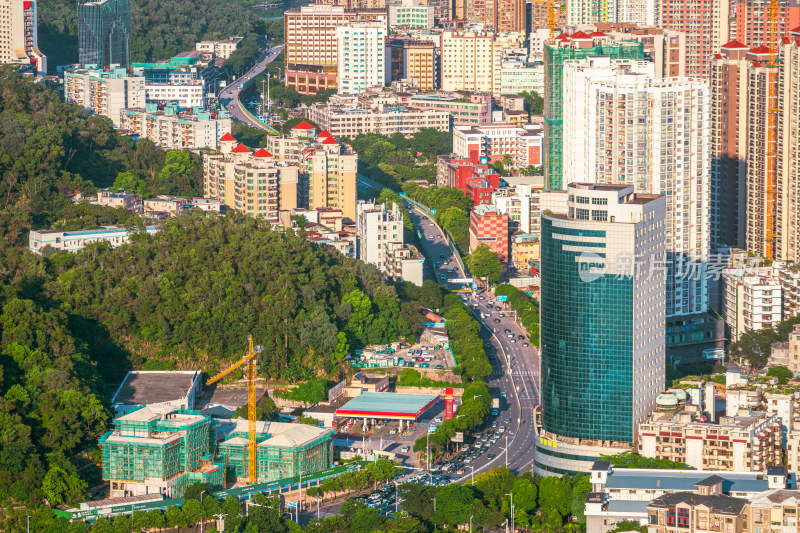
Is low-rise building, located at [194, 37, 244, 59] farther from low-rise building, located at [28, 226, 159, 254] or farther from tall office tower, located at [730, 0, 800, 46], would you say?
low-rise building, located at [28, 226, 159, 254]

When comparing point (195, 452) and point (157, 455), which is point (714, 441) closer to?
point (195, 452)

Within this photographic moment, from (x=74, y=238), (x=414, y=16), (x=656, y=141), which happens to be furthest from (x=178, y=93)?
(x=656, y=141)

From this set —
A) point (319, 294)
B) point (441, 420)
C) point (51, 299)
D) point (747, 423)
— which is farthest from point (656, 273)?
point (51, 299)

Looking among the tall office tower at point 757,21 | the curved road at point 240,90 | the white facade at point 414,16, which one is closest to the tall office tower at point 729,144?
the tall office tower at point 757,21

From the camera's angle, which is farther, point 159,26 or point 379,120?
point 159,26

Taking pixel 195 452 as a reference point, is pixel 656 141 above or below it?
above

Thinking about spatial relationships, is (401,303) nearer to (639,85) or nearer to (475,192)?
(639,85)
